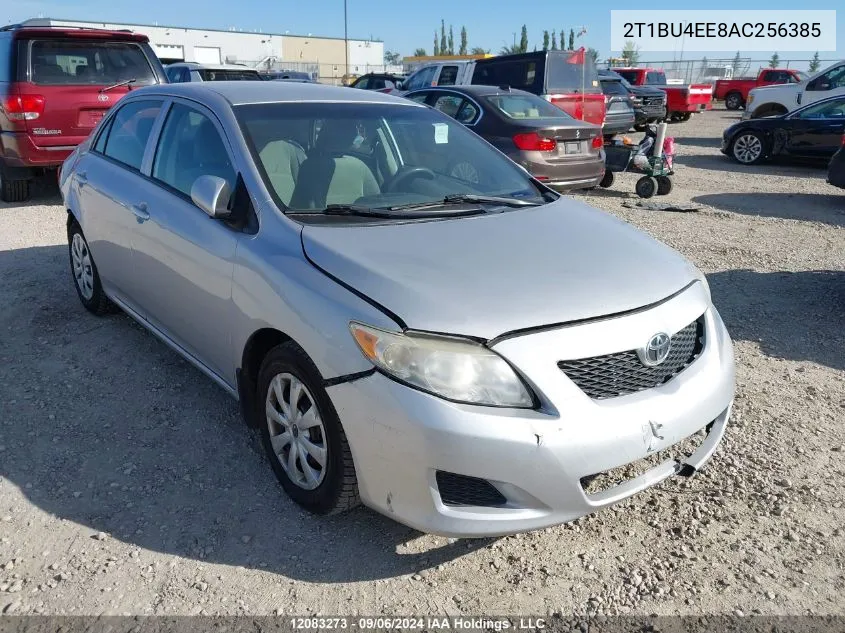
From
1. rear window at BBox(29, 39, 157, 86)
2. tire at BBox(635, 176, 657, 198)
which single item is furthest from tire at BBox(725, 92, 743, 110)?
rear window at BBox(29, 39, 157, 86)

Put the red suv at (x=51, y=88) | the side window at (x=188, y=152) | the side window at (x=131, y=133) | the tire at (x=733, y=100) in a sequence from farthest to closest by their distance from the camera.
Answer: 1. the tire at (x=733, y=100)
2. the red suv at (x=51, y=88)
3. the side window at (x=131, y=133)
4. the side window at (x=188, y=152)

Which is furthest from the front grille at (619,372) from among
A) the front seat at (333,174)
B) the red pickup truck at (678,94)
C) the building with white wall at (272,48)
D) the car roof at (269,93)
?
the building with white wall at (272,48)

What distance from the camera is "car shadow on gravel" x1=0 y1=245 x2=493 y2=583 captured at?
107 inches

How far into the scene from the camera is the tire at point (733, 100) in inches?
1212

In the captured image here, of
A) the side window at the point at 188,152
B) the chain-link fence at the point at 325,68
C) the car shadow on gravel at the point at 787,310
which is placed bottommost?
the car shadow on gravel at the point at 787,310

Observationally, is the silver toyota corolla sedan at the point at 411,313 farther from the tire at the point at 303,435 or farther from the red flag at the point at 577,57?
the red flag at the point at 577,57

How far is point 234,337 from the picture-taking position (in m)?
3.07

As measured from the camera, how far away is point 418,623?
239 cm

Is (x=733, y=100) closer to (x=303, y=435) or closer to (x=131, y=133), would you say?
(x=131, y=133)

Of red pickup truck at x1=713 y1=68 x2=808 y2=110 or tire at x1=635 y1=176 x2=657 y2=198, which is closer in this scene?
tire at x1=635 y1=176 x2=657 y2=198

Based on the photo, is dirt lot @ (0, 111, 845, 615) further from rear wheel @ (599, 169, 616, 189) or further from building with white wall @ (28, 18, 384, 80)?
building with white wall @ (28, 18, 384, 80)

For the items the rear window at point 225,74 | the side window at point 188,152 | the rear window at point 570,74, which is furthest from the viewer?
the rear window at point 225,74

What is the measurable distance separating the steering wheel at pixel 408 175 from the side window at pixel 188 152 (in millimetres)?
802

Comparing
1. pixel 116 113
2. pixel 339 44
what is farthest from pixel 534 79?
pixel 339 44
